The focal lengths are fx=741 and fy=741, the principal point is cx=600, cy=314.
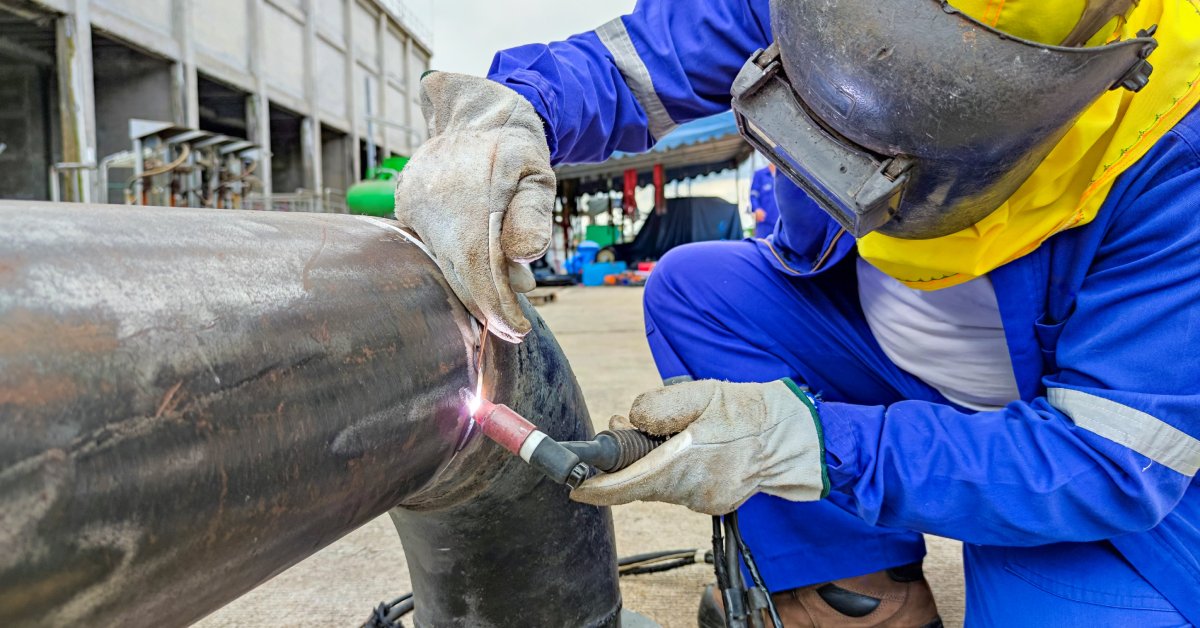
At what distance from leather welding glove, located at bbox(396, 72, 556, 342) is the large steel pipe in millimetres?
30

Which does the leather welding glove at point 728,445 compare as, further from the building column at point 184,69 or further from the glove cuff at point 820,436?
the building column at point 184,69

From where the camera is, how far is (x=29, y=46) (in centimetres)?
1055

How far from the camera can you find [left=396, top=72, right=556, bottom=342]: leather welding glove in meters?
0.73

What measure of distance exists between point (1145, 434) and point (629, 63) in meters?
0.80

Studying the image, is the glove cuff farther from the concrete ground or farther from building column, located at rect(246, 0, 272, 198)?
building column, located at rect(246, 0, 272, 198)

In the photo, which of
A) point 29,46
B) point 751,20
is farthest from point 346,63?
point 751,20

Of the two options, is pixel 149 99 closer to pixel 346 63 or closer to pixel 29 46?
pixel 29 46

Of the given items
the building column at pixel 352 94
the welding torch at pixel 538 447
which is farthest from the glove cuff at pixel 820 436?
the building column at pixel 352 94

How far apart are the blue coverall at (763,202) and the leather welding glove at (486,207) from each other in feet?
14.6

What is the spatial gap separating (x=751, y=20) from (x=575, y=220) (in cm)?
1187

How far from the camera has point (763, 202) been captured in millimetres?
5344

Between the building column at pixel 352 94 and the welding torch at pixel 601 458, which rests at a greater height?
the building column at pixel 352 94

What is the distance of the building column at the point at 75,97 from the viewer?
9.41 m

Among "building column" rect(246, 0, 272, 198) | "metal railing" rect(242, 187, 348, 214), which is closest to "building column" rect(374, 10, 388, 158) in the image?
"metal railing" rect(242, 187, 348, 214)
